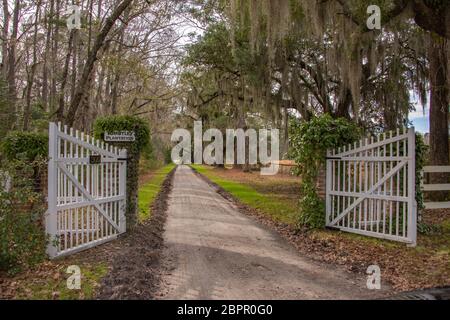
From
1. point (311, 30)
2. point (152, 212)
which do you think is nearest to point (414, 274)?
point (152, 212)

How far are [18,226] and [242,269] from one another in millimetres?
2959

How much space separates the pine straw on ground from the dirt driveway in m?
0.29

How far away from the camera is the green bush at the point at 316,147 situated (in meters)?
7.62

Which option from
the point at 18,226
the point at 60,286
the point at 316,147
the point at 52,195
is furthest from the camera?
the point at 316,147

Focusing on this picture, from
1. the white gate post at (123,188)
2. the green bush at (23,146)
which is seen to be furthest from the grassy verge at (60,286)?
the green bush at (23,146)

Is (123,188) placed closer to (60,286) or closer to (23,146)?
(23,146)

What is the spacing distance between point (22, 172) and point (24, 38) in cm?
1577

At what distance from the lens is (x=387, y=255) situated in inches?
231

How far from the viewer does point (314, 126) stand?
7688mm

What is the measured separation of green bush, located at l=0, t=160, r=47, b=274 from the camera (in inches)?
186

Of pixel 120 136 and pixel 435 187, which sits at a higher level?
pixel 120 136

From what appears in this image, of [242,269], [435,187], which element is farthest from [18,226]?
[435,187]

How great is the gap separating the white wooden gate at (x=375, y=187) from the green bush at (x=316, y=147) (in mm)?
188
